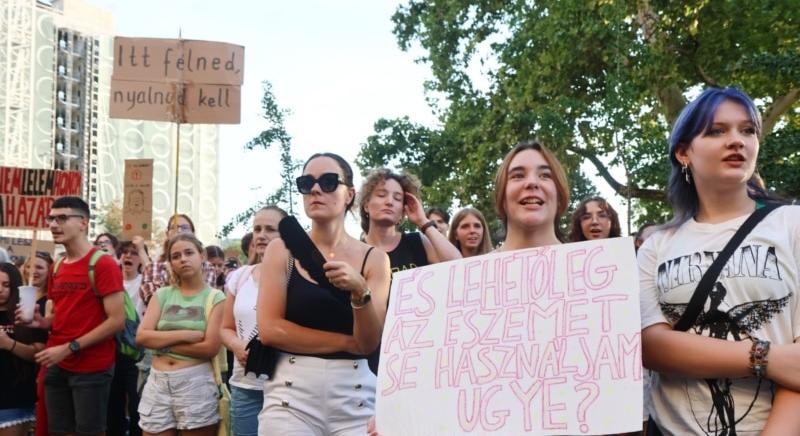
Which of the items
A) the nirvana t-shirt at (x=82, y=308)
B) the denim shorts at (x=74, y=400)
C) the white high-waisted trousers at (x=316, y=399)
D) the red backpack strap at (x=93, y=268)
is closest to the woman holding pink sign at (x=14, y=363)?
the nirvana t-shirt at (x=82, y=308)

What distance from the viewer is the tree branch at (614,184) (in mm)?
16688

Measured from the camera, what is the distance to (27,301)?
6723mm

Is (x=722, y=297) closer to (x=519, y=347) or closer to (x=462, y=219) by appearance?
(x=519, y=347)

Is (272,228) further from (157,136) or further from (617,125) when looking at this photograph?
(157,136)

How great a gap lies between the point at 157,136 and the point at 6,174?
66.2 meters

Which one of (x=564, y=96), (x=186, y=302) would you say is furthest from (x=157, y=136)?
(x=186, y=302)

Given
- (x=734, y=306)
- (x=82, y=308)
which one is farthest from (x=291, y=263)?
(x=82, y=308)

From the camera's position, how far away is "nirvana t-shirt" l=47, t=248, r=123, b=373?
21.5ft

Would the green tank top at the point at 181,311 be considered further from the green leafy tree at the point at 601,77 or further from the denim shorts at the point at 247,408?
the green leafy tree at the point at 601,77

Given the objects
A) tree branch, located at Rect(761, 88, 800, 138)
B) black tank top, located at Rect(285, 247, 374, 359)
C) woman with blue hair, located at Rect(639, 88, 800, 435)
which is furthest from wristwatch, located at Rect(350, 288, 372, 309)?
tree branch, located at Rect(761, 88, 800, 138)

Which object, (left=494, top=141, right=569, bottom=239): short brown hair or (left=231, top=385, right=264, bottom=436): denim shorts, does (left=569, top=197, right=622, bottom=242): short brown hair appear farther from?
(left=494, top=141, right=569, bottom=239): short brown hair

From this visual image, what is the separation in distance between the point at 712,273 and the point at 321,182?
72.9 inches

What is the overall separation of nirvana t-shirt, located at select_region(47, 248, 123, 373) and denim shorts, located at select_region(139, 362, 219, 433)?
758 millimetres

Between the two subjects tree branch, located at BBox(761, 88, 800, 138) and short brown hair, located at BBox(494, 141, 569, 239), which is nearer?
short brown hair, located at BBox(494, 141, 569, 239)
